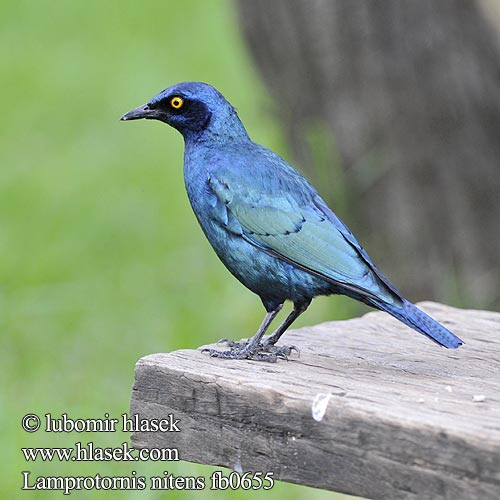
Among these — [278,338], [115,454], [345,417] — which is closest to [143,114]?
[278,338]

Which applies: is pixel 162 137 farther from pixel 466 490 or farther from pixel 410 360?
pixel 466 490

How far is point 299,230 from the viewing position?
150 inches

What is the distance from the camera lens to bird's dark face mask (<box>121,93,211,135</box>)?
4117mm

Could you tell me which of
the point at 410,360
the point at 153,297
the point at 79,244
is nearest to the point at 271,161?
the point at 410,360

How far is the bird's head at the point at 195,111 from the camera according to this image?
4.11 meters

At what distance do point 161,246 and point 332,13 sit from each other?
3016mm

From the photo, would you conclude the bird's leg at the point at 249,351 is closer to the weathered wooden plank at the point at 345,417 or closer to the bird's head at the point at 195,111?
the weathered wooden plank at the point at 345,417

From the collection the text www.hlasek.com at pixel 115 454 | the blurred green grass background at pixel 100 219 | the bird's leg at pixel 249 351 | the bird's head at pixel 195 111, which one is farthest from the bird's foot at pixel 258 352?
the blurred green grass background at pixel 100 219

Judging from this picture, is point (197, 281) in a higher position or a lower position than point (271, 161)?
lower

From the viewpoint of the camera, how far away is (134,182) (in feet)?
33.8

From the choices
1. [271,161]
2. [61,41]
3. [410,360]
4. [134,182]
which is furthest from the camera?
[61,41]

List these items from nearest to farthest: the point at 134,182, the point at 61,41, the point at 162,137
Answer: the point at 134,182 → the point at 162,137 → the point at 61,41

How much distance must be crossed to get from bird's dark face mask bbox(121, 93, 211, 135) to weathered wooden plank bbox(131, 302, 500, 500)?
37.3 inches

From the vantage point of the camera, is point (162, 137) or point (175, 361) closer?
point (175, 361)
